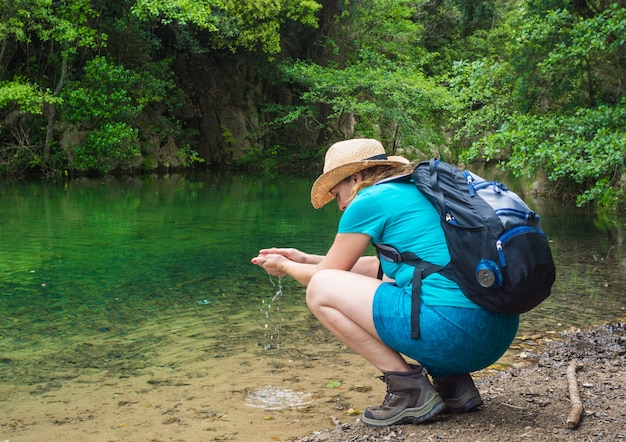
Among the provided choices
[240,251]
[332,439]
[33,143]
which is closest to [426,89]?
[33,143]


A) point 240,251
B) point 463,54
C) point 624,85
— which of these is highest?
point 463,54

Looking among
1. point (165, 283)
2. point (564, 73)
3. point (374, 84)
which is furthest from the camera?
point (374, 84)

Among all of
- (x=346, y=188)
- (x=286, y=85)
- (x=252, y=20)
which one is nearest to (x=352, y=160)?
(x=346, y=188)

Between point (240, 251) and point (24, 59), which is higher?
point (24, 59)

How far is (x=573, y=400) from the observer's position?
3287 millimetres

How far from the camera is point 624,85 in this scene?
1471 centimetres

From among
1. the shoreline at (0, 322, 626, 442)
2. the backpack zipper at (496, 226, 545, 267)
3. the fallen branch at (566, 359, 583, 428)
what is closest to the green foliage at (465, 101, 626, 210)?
the shoreline at (0, 322, 626, 442)

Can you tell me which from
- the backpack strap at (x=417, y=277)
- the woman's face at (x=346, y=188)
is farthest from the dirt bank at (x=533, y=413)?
the woman's face at (x=346, y=188)

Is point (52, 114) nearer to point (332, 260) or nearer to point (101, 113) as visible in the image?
point (101, 113)

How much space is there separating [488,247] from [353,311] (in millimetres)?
694

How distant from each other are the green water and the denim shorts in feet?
6.75

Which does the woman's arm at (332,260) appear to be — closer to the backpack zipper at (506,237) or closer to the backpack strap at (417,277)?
the backpack strap at (417,277)

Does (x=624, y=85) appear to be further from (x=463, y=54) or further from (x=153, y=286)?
(x=463, y=54)

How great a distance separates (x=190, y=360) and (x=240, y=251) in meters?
4.56
